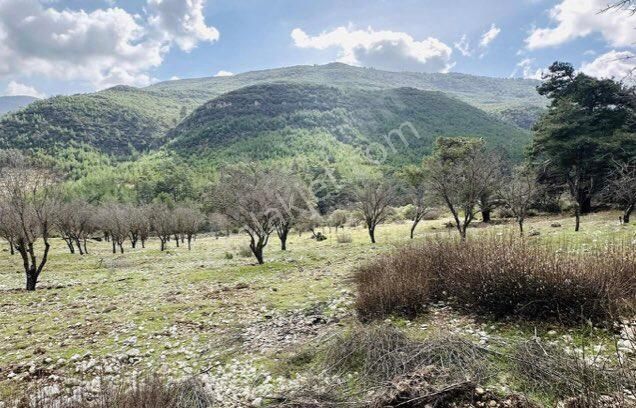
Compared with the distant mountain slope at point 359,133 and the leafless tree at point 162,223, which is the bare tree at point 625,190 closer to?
the leafless tree at point 162,223

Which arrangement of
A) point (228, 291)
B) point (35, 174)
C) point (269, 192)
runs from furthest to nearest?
point (269, 192) → point (35, 174) → point (228, 291)

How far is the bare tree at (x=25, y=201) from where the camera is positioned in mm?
19031

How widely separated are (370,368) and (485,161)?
97.9 ft

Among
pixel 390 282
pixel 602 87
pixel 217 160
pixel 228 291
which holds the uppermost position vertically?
pixel 217 160

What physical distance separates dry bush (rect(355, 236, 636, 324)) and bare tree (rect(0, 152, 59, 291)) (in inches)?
757

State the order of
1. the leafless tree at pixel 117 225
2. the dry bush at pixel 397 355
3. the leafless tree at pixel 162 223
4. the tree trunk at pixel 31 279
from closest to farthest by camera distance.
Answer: the dry bush at pixel 397 355 → the tree trunk at pixel 31 279 → the leafless tree at pixel 117 225 → the leafless tree at pixel 162 223

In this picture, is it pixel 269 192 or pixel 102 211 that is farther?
pixel 102 211

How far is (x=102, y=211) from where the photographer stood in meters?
56.3

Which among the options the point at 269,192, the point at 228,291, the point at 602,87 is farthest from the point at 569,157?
the point at 228,291

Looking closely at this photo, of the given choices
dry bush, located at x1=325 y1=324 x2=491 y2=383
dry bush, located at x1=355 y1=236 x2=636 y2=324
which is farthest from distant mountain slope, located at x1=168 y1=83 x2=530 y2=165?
dry bush, located at x1=325 y1=324 x2=491 y2=383

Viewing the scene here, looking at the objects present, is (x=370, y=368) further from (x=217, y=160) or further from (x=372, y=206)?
(x=217, y=160)

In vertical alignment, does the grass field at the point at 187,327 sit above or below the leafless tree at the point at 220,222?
below

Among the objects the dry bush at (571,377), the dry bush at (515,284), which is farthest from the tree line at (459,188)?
the dry bush at (571,377)

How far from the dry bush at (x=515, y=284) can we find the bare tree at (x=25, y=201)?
63.1 ft
